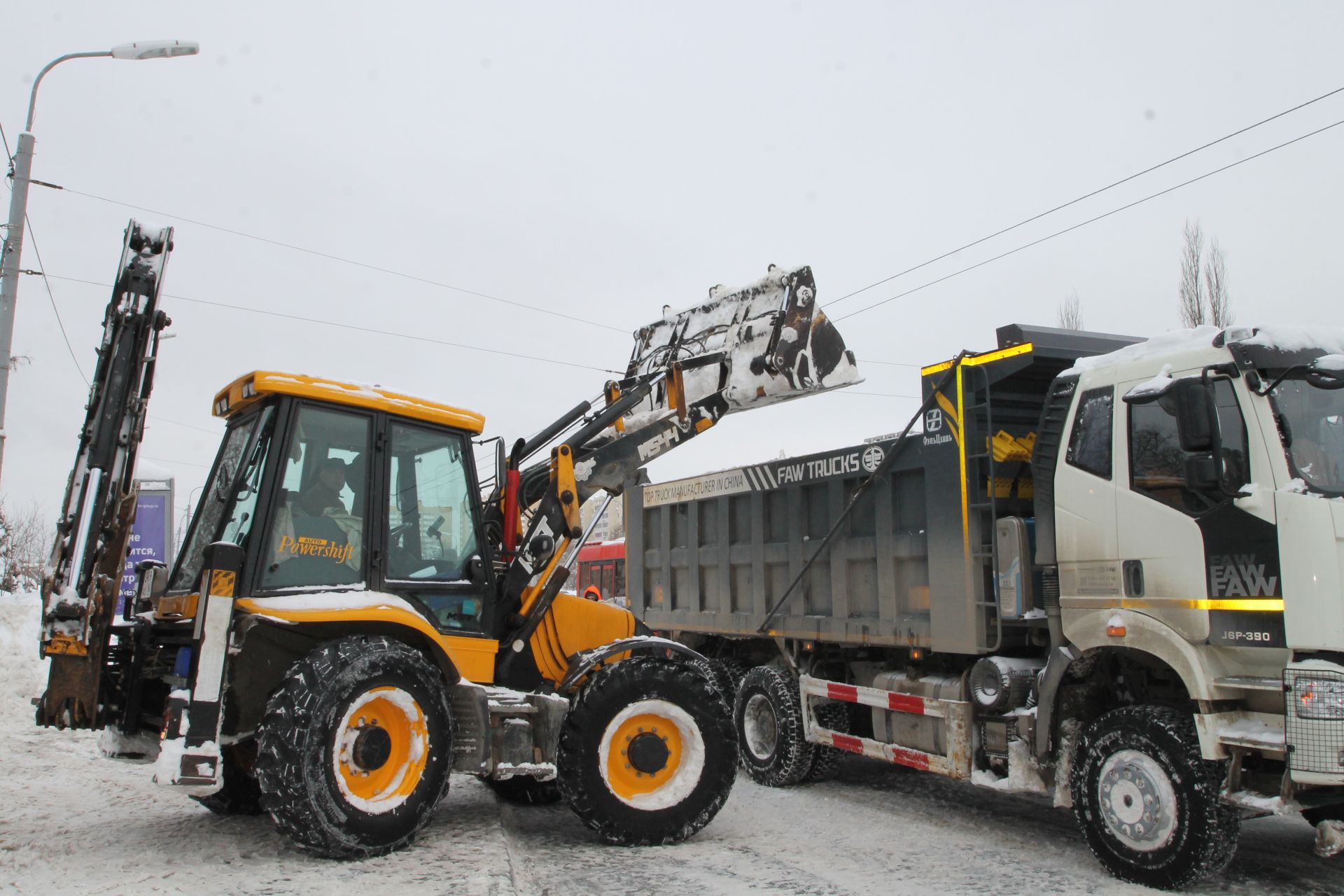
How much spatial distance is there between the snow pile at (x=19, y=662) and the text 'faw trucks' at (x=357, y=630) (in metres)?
6.39

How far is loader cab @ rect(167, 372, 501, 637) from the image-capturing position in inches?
242

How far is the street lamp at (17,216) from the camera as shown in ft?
33.3

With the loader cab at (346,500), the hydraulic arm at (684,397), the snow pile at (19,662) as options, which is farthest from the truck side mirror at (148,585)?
the snow pile at (19,662)

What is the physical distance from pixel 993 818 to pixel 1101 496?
2.86 meters

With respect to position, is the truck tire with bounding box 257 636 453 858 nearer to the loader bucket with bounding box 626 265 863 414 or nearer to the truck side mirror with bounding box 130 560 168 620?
the truck side mirror with bounding box 130 560 168 620

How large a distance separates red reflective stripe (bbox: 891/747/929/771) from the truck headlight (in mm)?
2807

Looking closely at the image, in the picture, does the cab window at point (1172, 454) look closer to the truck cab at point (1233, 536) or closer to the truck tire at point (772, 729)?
the truck cab at point (1233, 536)

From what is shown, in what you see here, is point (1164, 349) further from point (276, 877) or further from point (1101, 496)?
point (276, 877)

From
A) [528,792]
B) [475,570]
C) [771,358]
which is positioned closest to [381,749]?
[475,570]

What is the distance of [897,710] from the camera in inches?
310

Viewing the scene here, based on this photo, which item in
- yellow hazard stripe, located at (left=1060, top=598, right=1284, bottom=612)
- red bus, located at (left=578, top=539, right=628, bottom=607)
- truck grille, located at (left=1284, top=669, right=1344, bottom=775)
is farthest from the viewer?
red bus, located at (left=578, top=539, right=628, bottom=607)

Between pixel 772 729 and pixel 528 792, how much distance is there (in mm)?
2453

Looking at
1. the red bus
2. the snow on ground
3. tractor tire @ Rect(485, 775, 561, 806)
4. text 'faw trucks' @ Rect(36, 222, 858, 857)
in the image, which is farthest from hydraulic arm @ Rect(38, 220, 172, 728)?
the red bus

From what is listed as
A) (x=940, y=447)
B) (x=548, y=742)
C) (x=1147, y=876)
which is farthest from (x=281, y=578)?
(x=1147, y=876)
